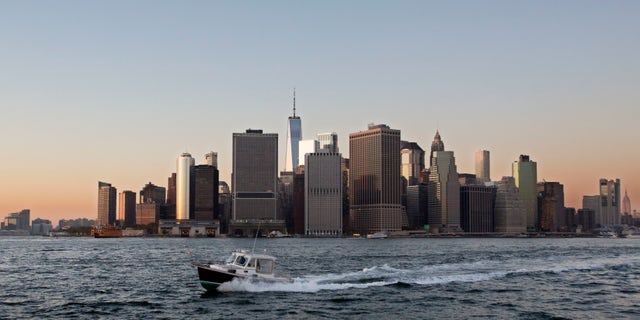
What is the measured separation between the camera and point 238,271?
6662cm

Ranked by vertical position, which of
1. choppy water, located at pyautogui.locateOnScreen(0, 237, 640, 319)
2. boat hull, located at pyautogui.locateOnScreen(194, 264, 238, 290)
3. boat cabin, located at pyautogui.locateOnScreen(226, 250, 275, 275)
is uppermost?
boat cabin, located at pyautogui.locateOnScreen(226, 250, 275, 275)

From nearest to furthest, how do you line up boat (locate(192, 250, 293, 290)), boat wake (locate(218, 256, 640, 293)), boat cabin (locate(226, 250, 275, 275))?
1. boat (locate(192, 250, 293, 290))
2. boat cabin (locate(226, 250, 275, 275))
3. boat wake (locate(218, 256, 640, 293))

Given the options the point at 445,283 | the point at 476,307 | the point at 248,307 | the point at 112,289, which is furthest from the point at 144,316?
the point at 445,283

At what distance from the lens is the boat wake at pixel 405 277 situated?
221 feet

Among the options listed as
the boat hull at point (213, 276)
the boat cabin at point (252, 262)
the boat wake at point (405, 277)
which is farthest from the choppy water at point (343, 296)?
the boat cabin at point (252, 262)

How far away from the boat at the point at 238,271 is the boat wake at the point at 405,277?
1.53 feet

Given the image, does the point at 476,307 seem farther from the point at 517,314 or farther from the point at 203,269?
the point at 203,269

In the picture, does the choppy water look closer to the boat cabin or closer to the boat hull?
the boat hull

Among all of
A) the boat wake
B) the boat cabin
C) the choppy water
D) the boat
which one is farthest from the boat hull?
the boat cabin

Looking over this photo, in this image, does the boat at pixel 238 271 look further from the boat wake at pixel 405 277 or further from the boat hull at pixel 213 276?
the boat wake at pixel 405 277

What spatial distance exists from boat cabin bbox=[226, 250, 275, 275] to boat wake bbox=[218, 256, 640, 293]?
1377 millimetres

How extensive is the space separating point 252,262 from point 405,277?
76.2 feet

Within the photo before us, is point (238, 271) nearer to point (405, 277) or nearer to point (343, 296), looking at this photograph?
point (343, 296)

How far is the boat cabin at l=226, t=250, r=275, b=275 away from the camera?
66938mm
